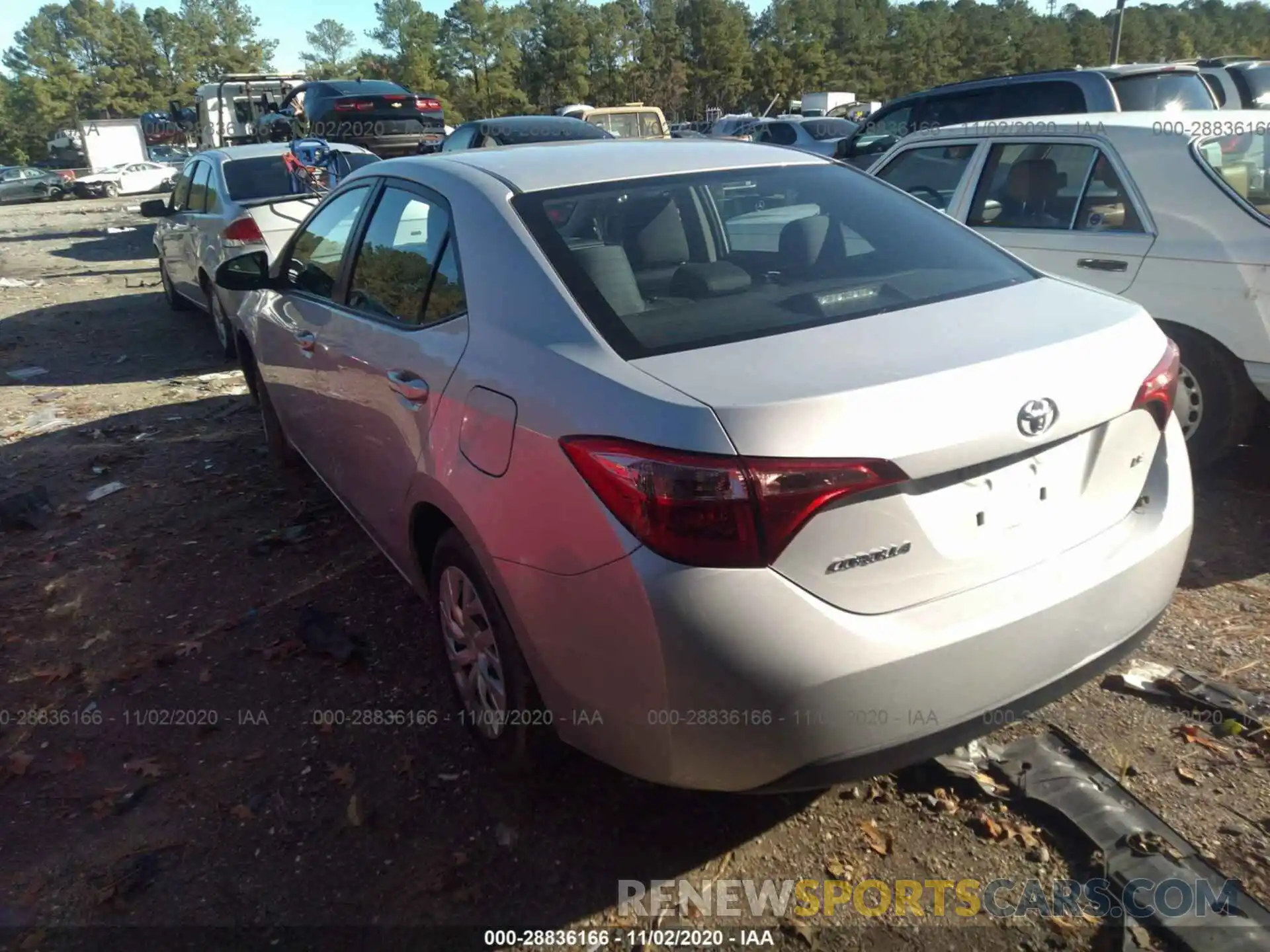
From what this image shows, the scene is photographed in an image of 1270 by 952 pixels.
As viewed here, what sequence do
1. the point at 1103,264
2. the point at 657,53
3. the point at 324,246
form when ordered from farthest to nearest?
the point at 657,53 < the point at 1103,264 < the point at 324,246

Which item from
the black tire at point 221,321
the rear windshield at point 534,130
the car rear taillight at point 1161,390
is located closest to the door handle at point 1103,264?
the car rear taillight at point 1161,390

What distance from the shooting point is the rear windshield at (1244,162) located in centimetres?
443

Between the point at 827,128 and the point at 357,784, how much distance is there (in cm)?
2202

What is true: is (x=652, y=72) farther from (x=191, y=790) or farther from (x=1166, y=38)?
(x=191, y=790)

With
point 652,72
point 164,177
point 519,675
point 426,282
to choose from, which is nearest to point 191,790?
point 519,675

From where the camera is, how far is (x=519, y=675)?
8.46ft

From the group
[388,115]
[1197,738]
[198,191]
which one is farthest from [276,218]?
[388,115]

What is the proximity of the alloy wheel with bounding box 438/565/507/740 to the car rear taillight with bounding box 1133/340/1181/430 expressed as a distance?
1.76 metres

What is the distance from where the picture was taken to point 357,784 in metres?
3.02

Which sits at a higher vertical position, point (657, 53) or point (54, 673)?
point (657, 53)

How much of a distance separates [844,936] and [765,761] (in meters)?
0.60

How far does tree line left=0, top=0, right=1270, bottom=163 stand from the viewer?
171 feet

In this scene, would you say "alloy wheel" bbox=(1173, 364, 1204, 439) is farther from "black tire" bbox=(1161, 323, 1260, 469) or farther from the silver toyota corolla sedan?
the silver toyota corolla sedan

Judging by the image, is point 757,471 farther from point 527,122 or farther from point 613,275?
point 527,122
